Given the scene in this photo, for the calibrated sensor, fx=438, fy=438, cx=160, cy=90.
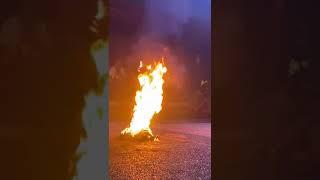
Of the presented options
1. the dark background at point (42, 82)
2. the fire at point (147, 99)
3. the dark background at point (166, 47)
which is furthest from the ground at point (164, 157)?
the dark background at point (166, 47)

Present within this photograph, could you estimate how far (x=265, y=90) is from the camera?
363 cm

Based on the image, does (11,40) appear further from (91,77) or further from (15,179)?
(15,179)

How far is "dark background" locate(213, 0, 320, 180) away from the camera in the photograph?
11.5 ft

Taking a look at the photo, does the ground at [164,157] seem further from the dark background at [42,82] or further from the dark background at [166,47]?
the dark background at [166,47]

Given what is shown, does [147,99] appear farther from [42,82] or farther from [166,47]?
[42,82]

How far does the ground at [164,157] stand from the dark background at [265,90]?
3889 mm

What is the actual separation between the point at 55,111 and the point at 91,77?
1.18ft

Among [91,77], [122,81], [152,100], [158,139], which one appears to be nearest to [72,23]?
[91,77]

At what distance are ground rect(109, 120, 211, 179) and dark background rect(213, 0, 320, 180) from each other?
3889mm

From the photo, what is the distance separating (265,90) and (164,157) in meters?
6.22

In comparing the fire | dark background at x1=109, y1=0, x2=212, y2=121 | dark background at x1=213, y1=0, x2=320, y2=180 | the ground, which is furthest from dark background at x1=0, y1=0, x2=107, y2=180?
dark background at x1=109, y1=0, x2=212, y2=121

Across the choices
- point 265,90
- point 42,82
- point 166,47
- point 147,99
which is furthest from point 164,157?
point 166,47

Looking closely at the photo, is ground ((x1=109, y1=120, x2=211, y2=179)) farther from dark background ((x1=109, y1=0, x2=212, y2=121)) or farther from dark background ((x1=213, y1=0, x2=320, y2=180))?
dark background ((x1=109, y1=0, x2=212, y2=121))

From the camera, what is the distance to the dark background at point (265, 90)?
352 centimetres
